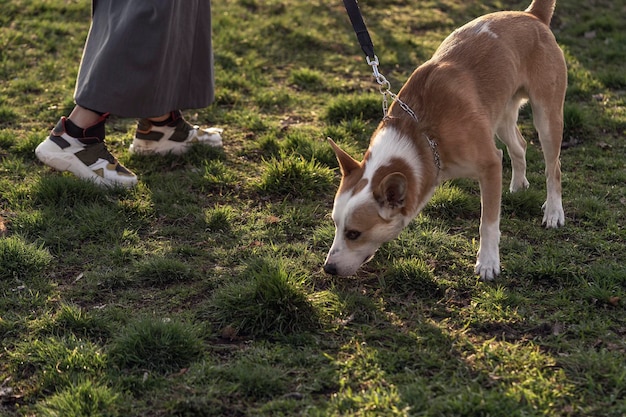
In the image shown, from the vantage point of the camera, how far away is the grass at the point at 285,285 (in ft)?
11.0

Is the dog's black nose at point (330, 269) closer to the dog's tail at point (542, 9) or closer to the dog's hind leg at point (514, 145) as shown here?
the dog's hind leg at point (514, 145)

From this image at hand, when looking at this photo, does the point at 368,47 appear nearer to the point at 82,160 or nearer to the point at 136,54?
the point at 136,54

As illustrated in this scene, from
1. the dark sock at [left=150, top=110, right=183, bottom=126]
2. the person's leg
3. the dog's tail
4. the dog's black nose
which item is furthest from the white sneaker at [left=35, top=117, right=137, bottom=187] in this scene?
the dog's tail

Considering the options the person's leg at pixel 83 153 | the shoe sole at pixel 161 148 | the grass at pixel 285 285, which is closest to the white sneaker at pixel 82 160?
the person's leg at pixel 83 153

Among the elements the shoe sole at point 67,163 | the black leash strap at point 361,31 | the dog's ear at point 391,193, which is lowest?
the shoe sole at point 67,163

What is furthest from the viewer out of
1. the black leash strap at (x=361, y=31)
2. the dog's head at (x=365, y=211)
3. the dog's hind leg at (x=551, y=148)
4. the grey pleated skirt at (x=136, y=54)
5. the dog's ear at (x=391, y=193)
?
the grey pleated skirt at (x=136, y=54)

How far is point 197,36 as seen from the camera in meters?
5.63

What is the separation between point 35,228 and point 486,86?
2.97 m

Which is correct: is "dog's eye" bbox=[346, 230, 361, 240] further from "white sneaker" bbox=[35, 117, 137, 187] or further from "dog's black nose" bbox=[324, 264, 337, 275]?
"white sneaker" bbox=[35, 117, 137, 187]

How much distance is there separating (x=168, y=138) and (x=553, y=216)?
2951 mm

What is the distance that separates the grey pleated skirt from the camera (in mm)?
5125

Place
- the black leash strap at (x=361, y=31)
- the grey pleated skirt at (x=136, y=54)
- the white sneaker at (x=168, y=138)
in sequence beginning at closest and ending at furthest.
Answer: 1. the black leash strap at (x=361, y=31)
2. the grey pleated skirt at (x=136, y=54)
3. the white sneaker at (x=168, y=138)

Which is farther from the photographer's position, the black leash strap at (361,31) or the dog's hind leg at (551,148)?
the dog's hind leg at (551,148)

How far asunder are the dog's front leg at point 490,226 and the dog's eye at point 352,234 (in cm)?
79
